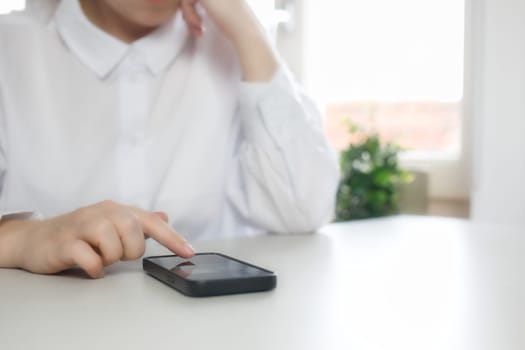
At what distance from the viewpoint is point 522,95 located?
1.67 metres

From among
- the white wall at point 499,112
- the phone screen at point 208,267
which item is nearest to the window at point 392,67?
the white wall at point 499,112

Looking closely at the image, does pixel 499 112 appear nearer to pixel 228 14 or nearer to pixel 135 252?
pixel 228 14

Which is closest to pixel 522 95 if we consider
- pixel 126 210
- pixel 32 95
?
pixel 32 95

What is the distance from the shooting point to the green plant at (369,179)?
1.92 metres

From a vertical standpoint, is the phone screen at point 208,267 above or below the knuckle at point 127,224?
below

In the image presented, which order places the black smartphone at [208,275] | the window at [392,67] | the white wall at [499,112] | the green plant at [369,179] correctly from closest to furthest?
1. the black smartphone at [208,275]
2. the white wall at [499,112]
3. the green plant at [369,179]
4. the window at [392,67]

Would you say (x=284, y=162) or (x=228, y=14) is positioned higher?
(x=228, y=14)

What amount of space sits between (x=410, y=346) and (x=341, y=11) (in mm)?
1930

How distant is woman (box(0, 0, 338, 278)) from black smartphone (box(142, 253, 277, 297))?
36 cm

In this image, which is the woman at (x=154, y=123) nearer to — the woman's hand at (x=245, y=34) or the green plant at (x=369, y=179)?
the woman's hand at (x=245, y=34)

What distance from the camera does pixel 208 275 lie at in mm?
519

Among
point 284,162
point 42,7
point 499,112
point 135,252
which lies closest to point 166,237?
point 135,252

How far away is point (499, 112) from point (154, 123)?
101cm

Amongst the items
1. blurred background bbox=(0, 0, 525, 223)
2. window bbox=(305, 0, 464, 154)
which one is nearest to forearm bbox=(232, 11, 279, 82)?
blurred background bbox=(0, 0, 525, 223)
